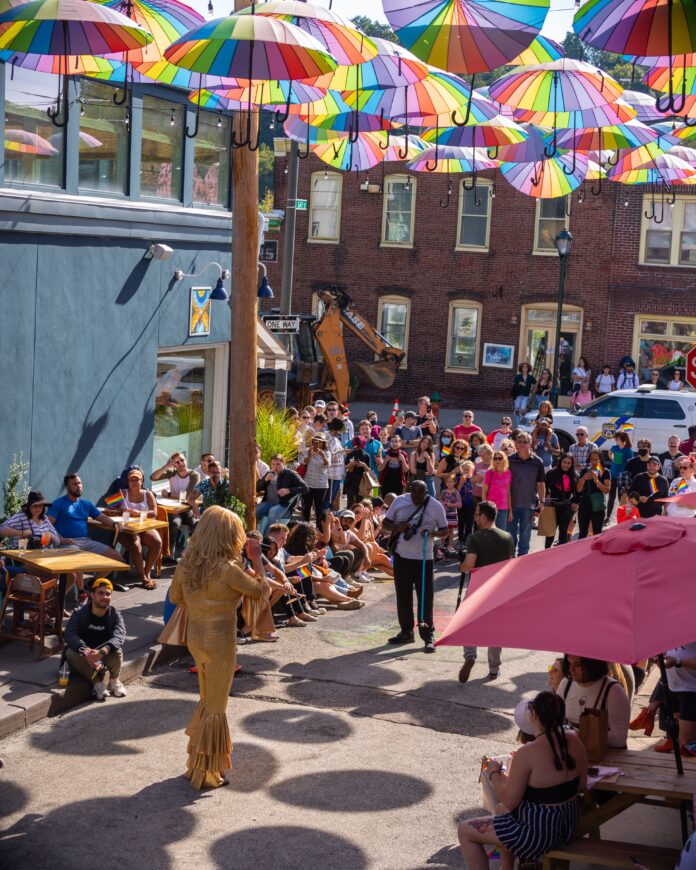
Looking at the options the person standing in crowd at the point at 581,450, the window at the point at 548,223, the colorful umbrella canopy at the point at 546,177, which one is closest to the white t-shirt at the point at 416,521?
the person standing in crowd at the point at 581,450

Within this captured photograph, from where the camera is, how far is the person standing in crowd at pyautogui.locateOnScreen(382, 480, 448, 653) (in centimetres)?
1199

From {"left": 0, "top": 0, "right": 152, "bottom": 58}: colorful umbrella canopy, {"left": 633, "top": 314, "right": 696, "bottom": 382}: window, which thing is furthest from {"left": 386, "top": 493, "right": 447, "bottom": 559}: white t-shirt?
{"left": 633, "top": 314, "right": 696, "bottom": 382}: window

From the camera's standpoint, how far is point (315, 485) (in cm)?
1683

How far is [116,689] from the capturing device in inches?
402

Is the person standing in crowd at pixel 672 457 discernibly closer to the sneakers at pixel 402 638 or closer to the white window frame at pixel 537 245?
the sneakers at pixel 402 638

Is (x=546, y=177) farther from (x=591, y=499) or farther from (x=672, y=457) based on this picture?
(x=591, y=499)

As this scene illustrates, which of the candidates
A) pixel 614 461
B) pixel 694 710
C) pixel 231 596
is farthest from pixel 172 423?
pixel 694 710

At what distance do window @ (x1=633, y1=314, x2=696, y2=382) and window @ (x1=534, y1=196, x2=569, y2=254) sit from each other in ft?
11.3

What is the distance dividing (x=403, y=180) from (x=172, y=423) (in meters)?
20.3

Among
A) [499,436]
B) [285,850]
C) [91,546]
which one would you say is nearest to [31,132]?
[91,546]

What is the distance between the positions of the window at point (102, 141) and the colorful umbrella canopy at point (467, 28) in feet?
18.3

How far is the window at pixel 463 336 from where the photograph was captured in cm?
3531

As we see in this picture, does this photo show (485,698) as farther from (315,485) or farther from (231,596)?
(315,485)

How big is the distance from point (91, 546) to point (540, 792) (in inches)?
290
